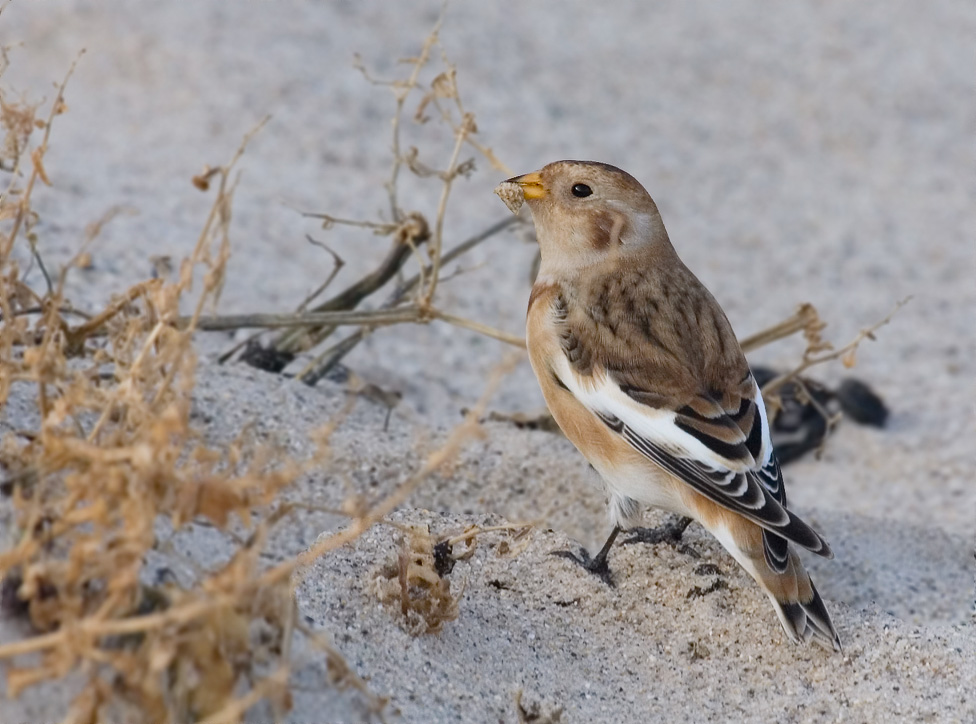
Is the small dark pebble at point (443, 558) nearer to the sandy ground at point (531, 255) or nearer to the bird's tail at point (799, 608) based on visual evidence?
the sandy ground at point (531, 255)

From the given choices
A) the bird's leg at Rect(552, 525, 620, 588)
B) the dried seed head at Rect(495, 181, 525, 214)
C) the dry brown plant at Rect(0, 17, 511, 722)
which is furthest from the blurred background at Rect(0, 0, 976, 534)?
the dry brown plant at Rect(0, 17, 511, 722)

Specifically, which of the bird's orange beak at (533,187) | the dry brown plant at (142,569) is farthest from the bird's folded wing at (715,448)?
the dry brown plant at (142,569)

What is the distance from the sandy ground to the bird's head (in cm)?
65

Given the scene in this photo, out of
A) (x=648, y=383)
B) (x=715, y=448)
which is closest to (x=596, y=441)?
(x=648, y=383)

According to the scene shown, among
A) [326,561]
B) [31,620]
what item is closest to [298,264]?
[326,561]

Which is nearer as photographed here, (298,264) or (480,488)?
(480,488)

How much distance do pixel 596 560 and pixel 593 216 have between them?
3.01ft

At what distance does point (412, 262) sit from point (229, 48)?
1927mm

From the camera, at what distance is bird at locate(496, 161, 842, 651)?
8.91 feet

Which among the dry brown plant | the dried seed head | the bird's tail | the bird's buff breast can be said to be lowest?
the bird's tail

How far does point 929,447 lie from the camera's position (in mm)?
4711

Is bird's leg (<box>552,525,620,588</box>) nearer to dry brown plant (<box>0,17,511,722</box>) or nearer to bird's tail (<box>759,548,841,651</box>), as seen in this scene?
bird's tail (<box>759,548,841,651</box>)

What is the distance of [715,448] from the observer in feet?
9.12

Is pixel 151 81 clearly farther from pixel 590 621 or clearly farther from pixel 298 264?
pixel 590 621
